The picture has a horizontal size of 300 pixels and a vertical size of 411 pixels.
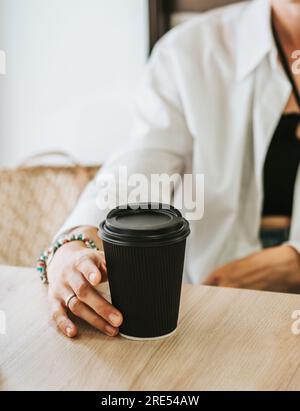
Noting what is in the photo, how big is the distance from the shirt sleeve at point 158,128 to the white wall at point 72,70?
477 millimetres

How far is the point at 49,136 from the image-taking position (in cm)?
210

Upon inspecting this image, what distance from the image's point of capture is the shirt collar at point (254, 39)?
132 centimetres

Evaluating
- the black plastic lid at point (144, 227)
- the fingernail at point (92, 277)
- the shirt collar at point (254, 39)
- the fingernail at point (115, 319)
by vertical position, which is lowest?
the fingernail at point (115, 319)

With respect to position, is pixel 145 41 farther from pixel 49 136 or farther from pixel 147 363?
pixel 147 363

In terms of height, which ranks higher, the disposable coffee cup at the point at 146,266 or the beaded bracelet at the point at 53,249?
the disposable coffee cup at the point at 146,266

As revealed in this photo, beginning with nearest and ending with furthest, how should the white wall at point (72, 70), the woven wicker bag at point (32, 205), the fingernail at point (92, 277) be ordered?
the fingernail at point (92, 277), the woven wicker bag at point (32, 205), the white wall at point (72, 70)

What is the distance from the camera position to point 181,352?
2.24ft

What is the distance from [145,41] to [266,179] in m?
0.76

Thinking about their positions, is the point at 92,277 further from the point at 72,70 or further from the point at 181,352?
the point at 72,70

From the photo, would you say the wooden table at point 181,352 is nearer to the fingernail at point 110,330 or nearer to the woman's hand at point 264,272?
the fingernail at point 110,330

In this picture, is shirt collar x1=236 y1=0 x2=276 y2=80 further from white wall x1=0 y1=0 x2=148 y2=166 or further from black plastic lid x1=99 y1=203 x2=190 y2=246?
black plastic lid x1=99 y1=203 x2=190 y2=246

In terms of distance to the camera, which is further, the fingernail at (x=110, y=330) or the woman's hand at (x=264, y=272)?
the woman's hand at (x=264, y=272)

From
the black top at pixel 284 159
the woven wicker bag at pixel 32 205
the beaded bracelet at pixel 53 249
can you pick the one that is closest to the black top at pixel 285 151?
the black top at pixel 284 159
